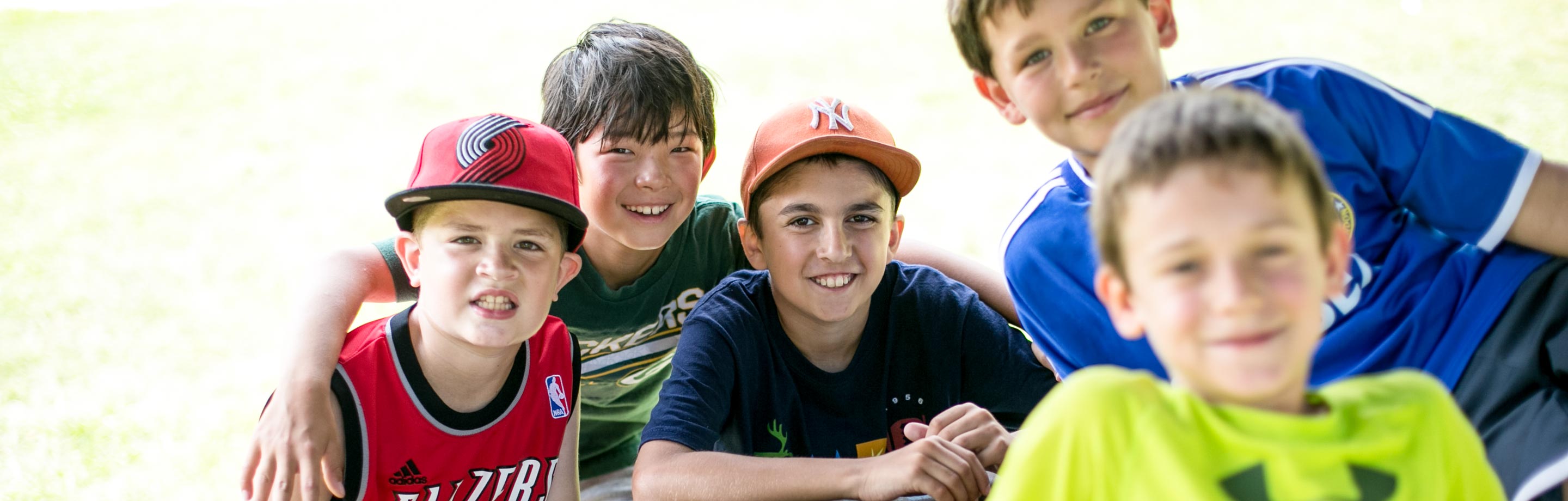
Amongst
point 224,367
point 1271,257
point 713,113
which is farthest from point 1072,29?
point 224,367

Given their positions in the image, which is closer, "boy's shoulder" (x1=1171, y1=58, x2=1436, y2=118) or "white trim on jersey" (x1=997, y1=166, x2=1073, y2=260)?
"boy's shoulder" (x1=1171, y1=58, x2=1436, y2=118)

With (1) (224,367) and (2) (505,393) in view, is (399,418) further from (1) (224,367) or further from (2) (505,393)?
(1) (224,367)

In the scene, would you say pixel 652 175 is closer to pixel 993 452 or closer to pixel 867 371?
pixel 867 371

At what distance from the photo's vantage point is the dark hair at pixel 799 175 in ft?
6.89

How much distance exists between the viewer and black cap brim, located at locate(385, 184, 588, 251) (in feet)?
5.94

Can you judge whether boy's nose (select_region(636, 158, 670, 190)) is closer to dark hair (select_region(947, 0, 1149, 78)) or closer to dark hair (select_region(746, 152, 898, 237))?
dark hair (select_region(746, 152, 898, 237))

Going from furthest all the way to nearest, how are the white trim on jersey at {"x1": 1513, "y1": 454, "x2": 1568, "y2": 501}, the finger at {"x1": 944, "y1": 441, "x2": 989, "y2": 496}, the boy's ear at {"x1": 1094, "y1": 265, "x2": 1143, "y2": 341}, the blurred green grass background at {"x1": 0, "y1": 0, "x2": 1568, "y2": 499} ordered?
the blurred green grass background at {"x1": 0, "y1": 0, "x2": 1568, "y2": 499}, the finger at {"x1": 944, "y1": 441, "x2": 989, "y2": 496}, the white trim on jersey at {"x1": 1513, "y1": 454, "x2": 1568, "y2": 501}, the boy's ear at {"x1": 1094, "y1": 265, "x2": 1143, "y2": 341}

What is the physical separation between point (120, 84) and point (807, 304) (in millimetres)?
6577

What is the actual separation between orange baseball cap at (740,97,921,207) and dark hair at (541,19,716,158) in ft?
0.67

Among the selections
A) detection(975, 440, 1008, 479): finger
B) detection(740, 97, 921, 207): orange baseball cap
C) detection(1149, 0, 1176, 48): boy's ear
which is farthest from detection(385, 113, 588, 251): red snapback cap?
detection(1149, 0, 1176, 48): boy's ear

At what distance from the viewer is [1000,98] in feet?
5.98

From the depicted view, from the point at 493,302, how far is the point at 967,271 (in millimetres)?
1028

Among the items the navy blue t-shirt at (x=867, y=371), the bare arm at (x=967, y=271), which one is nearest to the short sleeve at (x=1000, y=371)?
the navy blue t-shirt at (x=867, y=371)

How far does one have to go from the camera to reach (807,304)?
6.72 feet
